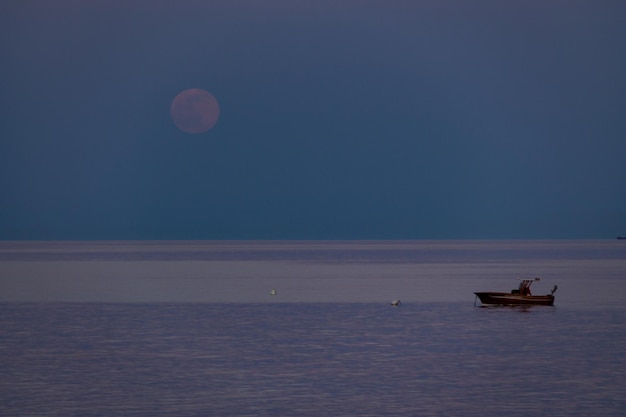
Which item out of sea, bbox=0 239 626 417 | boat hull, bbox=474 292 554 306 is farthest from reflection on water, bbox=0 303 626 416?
boat hull, bbox=474 292 554 306

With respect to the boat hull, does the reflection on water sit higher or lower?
lower

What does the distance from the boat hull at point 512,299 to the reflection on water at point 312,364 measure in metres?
5.86

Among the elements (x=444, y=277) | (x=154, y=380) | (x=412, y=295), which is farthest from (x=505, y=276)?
(x=154, y=380)

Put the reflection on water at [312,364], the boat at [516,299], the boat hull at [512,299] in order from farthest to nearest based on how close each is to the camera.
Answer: the boat at [516,299] → the boat hull at [512,299] → the reflection on water at [312,364]

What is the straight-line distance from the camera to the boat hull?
84.1 meters

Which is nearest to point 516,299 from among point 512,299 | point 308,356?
point 512,299

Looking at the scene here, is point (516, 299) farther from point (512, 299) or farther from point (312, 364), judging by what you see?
point (312, 364)

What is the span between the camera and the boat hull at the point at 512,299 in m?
84.1

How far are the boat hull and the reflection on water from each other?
586 centimetres

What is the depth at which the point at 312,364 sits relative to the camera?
4797 centimetres

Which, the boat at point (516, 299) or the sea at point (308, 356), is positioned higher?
the boat at point (516, 299)

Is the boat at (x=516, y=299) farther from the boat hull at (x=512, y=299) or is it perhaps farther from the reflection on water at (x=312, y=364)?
the reflection on water at (x=312, y=364)

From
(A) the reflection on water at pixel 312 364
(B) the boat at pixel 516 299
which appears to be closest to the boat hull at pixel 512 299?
(B) the boat at pixel 516 299

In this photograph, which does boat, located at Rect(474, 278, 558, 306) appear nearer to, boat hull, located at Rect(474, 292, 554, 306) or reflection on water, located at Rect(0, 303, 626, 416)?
boat hull, located at Rect(474, 292, 554, 306)
